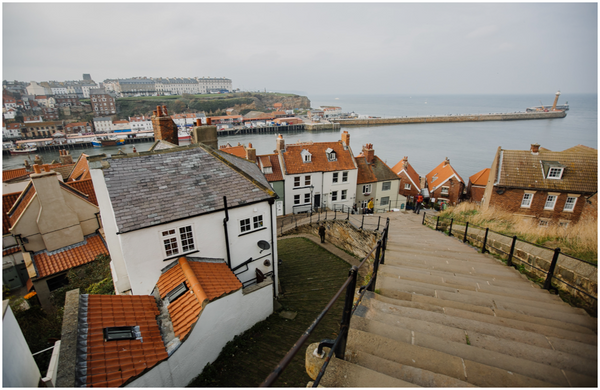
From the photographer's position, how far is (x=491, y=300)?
5859 millimetres

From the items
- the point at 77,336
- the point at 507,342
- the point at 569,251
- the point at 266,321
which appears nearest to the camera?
the point at 507,342

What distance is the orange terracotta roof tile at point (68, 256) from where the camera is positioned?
13.4m

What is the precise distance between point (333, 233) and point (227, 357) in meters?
11.3

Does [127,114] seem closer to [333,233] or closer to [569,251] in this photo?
[333,233]

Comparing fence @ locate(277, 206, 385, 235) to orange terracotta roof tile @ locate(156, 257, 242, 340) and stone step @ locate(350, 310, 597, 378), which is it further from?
stone step @ locate(350, 310, 597, 378)

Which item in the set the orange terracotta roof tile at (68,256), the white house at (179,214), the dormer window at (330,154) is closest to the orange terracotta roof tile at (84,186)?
the orange terracotta roof tile at (68,256)

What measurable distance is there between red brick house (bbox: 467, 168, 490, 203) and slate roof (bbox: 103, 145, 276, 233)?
3147 cm

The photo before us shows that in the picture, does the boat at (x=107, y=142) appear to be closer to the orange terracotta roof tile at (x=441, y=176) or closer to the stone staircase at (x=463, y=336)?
the orange terracotta roof tile at (x=441, y=176)

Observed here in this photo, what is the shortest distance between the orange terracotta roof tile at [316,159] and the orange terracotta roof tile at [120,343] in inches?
744

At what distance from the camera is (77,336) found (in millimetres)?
6359

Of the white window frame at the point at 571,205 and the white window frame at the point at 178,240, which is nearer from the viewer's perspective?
the white window frame at the point at 178,240

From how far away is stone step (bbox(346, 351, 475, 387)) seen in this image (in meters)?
3.50

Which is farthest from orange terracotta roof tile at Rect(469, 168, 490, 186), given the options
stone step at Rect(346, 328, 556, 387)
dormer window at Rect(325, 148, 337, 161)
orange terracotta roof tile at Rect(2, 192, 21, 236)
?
orange terracotta roof tile at Rect(2, 192, 21, 236)

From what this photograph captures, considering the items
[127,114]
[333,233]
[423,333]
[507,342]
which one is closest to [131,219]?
[423,333]
